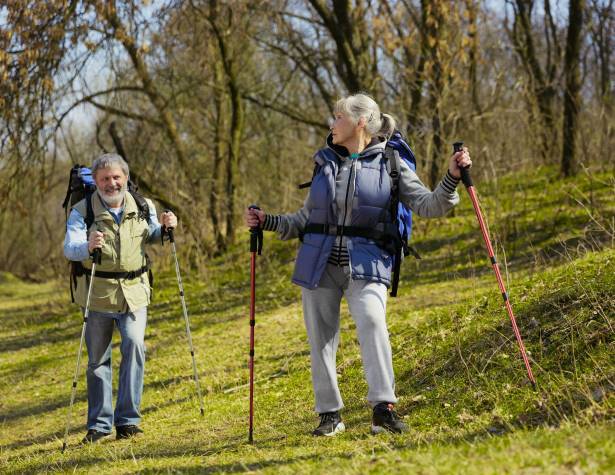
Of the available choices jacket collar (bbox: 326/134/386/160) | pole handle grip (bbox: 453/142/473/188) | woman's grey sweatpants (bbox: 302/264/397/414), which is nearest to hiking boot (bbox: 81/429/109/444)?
woman's grey sweatpants (bbox: 302/264/397/414)

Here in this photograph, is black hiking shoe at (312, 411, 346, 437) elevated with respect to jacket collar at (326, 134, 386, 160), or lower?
lower

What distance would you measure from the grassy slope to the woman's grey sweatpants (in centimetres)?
29

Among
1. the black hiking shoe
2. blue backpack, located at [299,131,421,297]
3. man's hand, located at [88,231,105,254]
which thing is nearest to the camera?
blue backpack, located at [299,131,421,297]

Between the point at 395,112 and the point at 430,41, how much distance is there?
3143 mm

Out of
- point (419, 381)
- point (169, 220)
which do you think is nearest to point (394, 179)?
point (419, 381)

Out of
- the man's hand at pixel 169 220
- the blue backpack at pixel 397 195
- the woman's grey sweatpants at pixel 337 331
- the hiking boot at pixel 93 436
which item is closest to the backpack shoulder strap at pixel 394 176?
the blue backpack at pixel 397 195

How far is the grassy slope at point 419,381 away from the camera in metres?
4.29

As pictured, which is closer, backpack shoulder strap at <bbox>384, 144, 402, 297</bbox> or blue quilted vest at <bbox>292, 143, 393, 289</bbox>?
blue quilted vest at <bbox>292, 143, 393, 289</bbox>

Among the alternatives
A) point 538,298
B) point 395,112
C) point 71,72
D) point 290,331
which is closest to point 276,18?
point 395,112

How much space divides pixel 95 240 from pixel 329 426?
217 cm

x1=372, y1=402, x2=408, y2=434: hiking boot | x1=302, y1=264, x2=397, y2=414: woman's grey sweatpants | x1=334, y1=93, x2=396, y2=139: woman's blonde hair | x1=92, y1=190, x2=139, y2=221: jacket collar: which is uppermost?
x1=334, y1=93, x2=396, y2=139: woman's blonde hair

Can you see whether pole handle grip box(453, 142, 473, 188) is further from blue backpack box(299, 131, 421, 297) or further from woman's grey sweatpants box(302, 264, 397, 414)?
woman's grey sweatpants box(302, 264, 397, 414)

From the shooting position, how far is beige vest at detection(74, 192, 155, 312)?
250 inches

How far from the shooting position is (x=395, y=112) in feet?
50.3
